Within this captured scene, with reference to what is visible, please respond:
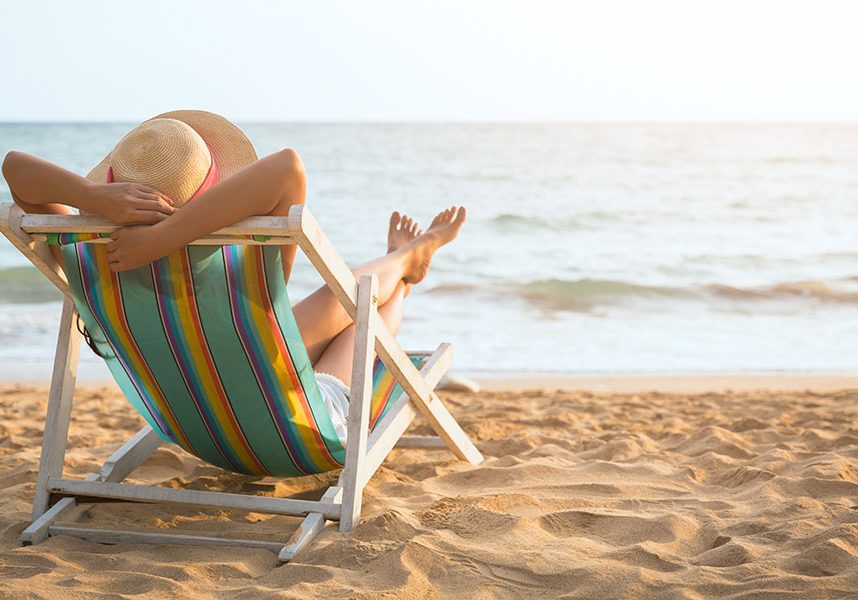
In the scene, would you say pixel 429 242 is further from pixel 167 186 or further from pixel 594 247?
pixel 594 247

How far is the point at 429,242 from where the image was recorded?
377 cm

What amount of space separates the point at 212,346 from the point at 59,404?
0.58 m

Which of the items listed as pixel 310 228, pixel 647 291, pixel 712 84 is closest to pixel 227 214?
pixel 310 228

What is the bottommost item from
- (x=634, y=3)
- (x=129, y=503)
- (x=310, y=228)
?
(x=129, y=503)

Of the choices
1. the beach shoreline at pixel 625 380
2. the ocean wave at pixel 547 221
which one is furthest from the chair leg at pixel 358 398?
the ocean wave at pixel 547 221

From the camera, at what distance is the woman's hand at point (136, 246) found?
2357 millimetres

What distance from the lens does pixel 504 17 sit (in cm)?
2739

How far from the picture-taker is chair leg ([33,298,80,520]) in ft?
9.09

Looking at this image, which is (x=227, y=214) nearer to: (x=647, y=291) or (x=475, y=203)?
(x=647, y=291)

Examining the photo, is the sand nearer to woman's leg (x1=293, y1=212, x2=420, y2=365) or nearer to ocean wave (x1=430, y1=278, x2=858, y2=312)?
woman's leg (x1=293, y1=212, x2=420, y2=365)

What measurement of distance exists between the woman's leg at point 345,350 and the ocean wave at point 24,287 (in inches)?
264

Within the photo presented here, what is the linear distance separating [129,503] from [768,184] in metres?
18.8

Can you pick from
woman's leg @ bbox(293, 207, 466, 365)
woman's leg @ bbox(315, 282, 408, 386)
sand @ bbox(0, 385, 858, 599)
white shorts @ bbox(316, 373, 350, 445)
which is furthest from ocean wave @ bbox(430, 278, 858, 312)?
white shorts @ bbox(316, 373, 350, 445)

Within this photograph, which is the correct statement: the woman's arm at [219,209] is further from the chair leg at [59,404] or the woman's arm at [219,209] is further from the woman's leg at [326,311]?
the woman's leg at [326,311]
